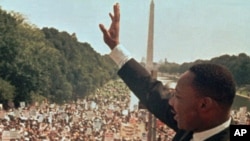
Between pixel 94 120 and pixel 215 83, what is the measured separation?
1079 mm

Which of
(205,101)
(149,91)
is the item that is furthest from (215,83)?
(149,91)

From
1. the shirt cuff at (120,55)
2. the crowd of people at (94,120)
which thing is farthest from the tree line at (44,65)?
the shirt cuff at (120,55)

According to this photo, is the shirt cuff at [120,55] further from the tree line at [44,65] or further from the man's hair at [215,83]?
the tree line at [44,65]

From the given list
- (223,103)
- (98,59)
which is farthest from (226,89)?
(98,59)

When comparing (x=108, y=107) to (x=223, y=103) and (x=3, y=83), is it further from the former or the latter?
(x=223, y=103)

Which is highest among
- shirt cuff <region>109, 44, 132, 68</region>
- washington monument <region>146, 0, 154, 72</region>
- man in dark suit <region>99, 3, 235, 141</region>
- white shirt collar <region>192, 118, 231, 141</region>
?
washington monument <region>146, 0, 154, 72</region>

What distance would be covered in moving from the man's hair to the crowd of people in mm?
979

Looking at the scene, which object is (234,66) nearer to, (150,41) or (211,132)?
(150,41)

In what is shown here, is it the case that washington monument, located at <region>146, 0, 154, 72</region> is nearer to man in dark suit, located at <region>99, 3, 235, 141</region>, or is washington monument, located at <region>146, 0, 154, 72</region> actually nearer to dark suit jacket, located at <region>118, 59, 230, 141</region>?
dark suit jacket, located at <region>118, 59, 230, 141</region>

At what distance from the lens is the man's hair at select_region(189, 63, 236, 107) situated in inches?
30.4

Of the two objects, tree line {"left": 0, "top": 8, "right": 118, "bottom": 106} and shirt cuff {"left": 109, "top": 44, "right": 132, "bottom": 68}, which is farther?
tree line {"left": 0, "top": 8, "right": 118, "bottom": 106}

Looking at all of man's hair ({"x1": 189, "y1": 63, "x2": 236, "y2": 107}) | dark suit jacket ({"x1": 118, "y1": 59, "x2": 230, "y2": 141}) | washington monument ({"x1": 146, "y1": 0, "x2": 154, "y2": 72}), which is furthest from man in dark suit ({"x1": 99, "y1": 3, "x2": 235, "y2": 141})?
washington monument ({"x1": 146, "y1": 0, "x2": 154, "y2": 72})

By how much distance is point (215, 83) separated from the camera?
2.52 ft

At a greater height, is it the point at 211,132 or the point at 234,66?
the point at 234,66
